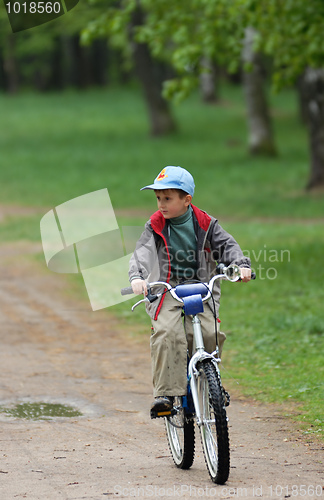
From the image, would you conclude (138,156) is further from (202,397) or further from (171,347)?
(202,397)

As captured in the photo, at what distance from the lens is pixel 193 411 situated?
4.82m

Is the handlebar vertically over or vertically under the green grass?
over

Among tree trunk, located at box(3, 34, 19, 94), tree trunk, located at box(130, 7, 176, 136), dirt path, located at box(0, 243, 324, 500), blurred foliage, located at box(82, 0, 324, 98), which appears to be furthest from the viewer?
tree trunk, located at box(3, 34, 19, 94)

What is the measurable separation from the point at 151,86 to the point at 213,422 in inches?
1076

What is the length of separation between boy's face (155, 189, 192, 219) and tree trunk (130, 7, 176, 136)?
23804mm

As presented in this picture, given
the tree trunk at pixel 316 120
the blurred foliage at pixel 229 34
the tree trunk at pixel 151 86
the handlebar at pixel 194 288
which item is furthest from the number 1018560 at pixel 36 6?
the handlebar at pixel 194 288

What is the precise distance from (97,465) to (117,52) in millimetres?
61398

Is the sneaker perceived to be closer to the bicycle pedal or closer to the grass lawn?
the bicycle pedal

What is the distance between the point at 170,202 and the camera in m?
4.86

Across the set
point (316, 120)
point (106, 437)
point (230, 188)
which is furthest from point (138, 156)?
point (106, 437)

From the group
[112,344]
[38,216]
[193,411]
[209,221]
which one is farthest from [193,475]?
[38,216]

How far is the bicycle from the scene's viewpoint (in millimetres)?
4426

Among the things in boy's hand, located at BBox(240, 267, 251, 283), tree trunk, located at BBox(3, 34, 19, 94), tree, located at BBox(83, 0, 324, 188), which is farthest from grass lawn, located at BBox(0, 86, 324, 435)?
tree, located at BBox(83, 0, 324, 188)

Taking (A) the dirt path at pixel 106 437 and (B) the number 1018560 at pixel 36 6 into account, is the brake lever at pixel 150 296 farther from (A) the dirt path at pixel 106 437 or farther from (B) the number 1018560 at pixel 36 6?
(B) the number 1018560 at pixel 36 6
